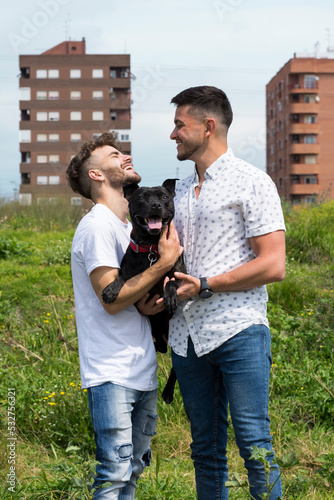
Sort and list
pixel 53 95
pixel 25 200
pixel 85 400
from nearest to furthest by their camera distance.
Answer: pixel 85 400 → pixel 25 200 → pixel 53 95

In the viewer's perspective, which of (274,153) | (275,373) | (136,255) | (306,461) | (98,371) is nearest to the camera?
(98,371)

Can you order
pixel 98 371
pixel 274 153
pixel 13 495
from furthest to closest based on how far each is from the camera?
1. pixel 274 153
2. pixel 13 495
3. pixel 98 371

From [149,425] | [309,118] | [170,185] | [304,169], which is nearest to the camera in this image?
[149,425]

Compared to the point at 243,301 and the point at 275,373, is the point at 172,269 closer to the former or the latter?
the point at 243,301

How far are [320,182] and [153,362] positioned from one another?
220ft

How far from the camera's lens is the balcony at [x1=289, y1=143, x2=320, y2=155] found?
6594 centimetres

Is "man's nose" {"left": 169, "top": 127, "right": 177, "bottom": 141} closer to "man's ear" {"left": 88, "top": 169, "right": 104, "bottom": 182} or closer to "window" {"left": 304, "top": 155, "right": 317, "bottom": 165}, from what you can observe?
"man's ear" {"left": 88, "top": 169, "right": 104, "bottom": 182}

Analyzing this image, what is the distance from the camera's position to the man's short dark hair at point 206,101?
2982 mm

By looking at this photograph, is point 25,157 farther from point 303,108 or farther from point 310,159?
point 310,159

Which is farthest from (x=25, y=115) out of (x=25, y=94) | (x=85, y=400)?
(x=85, y=400)

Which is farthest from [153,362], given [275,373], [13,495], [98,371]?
[275,373]

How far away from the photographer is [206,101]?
9.77 feet

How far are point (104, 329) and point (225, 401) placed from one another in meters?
0.82

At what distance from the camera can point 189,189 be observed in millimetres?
3121
